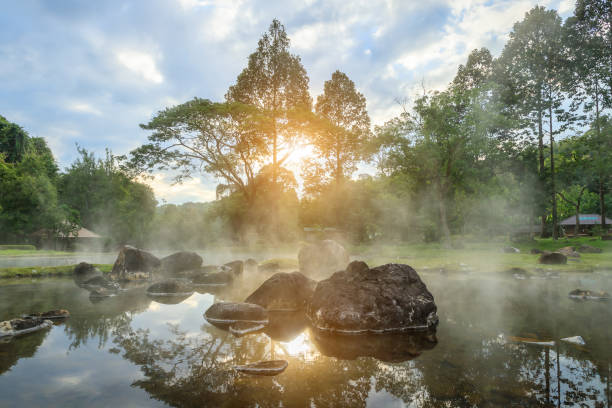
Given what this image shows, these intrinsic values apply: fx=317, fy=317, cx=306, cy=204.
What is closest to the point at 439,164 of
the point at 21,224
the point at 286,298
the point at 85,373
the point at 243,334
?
the point at 286,298

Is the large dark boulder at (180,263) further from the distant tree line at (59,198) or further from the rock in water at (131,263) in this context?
the distant tree line at (59,198)

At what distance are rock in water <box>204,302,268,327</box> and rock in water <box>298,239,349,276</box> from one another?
8621mm

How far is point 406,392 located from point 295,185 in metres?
32.2

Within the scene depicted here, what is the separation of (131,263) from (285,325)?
1227 cm

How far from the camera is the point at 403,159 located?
99.5 feet

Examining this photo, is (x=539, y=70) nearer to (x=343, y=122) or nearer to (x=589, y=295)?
(x=343, y=122)

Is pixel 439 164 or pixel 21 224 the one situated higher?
pixel 439 164

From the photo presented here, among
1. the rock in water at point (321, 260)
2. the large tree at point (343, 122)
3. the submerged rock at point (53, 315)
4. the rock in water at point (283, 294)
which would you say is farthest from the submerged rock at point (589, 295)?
the large tree at point (343, 122)

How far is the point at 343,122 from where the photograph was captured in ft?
118

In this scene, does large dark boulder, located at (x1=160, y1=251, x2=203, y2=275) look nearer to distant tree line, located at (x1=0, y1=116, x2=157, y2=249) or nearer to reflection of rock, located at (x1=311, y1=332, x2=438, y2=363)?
reflection of rock, located at (x1=311, y1=332, x2=438, y2=363)

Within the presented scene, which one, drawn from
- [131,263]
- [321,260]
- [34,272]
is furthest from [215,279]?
[34,272]

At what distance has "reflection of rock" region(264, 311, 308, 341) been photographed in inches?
243

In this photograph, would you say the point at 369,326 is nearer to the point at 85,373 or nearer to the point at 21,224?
the point at 85,373

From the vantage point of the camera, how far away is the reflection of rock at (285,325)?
6182 millimetres
